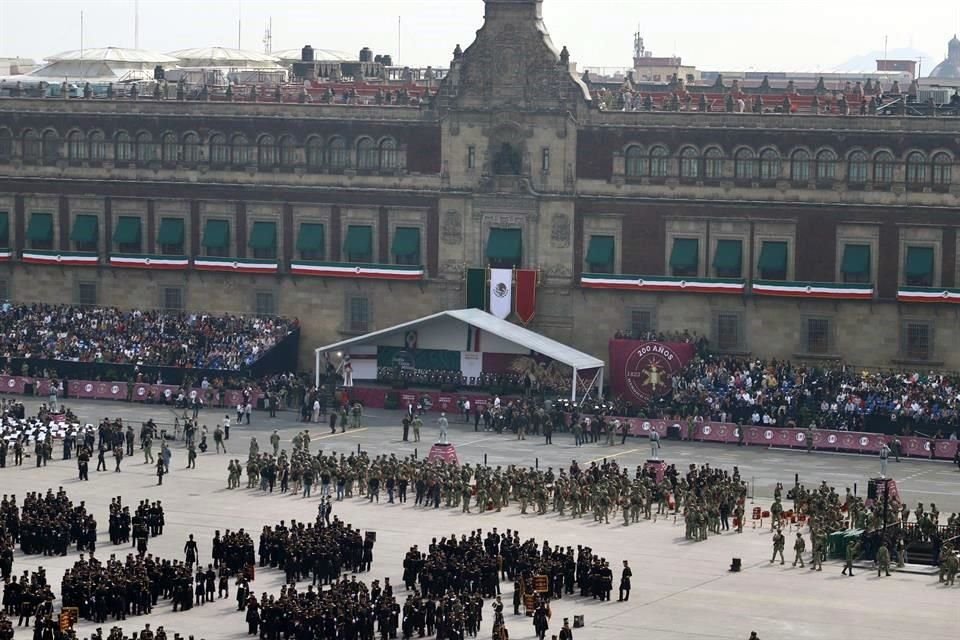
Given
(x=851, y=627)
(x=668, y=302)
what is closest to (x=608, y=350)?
(x=668, y=302)

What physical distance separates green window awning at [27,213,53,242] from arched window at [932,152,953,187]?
45.6 m

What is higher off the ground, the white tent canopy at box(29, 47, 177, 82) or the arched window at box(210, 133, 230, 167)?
the white tent canopy at box(29, 47, 177, 82)

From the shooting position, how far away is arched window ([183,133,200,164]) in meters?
118

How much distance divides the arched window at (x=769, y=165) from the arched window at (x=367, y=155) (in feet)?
63.3

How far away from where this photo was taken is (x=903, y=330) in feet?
344

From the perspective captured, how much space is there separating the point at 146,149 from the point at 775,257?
3328 cm

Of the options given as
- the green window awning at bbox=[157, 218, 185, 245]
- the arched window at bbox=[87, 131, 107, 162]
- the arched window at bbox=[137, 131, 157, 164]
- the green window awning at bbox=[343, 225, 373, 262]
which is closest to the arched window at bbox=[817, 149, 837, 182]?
the green window awning at bbox=[343, 225, 373, 262]

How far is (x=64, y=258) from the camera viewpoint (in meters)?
120

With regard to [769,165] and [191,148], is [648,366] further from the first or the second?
[191,148]

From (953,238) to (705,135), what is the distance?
12347mm

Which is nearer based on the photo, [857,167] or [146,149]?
[857,167]

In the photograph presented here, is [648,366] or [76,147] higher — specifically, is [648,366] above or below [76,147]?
below

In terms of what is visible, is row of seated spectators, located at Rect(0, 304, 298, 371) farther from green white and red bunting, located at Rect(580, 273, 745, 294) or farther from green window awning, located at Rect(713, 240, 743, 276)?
green window awning, located at Rect(713, 240, 743, 276)

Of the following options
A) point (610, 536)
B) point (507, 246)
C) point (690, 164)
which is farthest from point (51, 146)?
point (610, 536)
